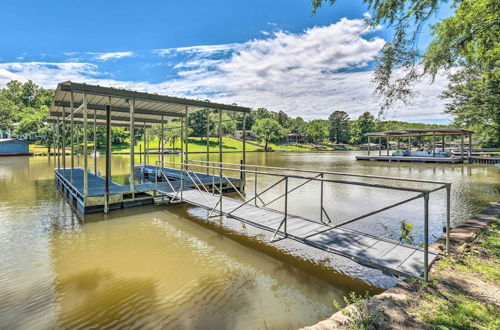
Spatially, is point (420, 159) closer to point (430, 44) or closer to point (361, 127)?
point (430, 44)

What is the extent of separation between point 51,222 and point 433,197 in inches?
532

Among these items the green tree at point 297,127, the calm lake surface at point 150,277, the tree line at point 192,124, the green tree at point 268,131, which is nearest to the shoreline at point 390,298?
the calm lake surface at point 150,277

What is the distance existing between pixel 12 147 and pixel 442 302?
47290 millimetres

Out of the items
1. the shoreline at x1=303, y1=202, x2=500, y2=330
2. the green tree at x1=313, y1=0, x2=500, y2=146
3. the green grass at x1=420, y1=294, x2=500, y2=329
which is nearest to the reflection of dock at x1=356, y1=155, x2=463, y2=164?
the green tree at x1=313, y1=0, x2=500, y2=146

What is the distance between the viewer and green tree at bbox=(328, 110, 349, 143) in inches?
3684

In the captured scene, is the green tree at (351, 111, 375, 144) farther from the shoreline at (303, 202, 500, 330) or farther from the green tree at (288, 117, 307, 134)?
the shoreline at (303, 202, 500, 330)

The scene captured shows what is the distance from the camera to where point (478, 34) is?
7.54 metres

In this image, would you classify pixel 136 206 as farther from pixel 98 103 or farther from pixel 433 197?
pixel 433 197

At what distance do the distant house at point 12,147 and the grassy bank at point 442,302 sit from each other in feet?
151

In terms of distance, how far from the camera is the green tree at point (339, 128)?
307 ft

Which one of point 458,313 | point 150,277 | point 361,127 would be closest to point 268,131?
point 361,127

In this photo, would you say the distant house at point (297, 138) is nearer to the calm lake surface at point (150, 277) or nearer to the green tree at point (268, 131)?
the green tree at point (268, 131)

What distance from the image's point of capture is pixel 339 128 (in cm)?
9362

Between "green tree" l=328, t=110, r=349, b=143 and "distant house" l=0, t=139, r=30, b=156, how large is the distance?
84.6m
